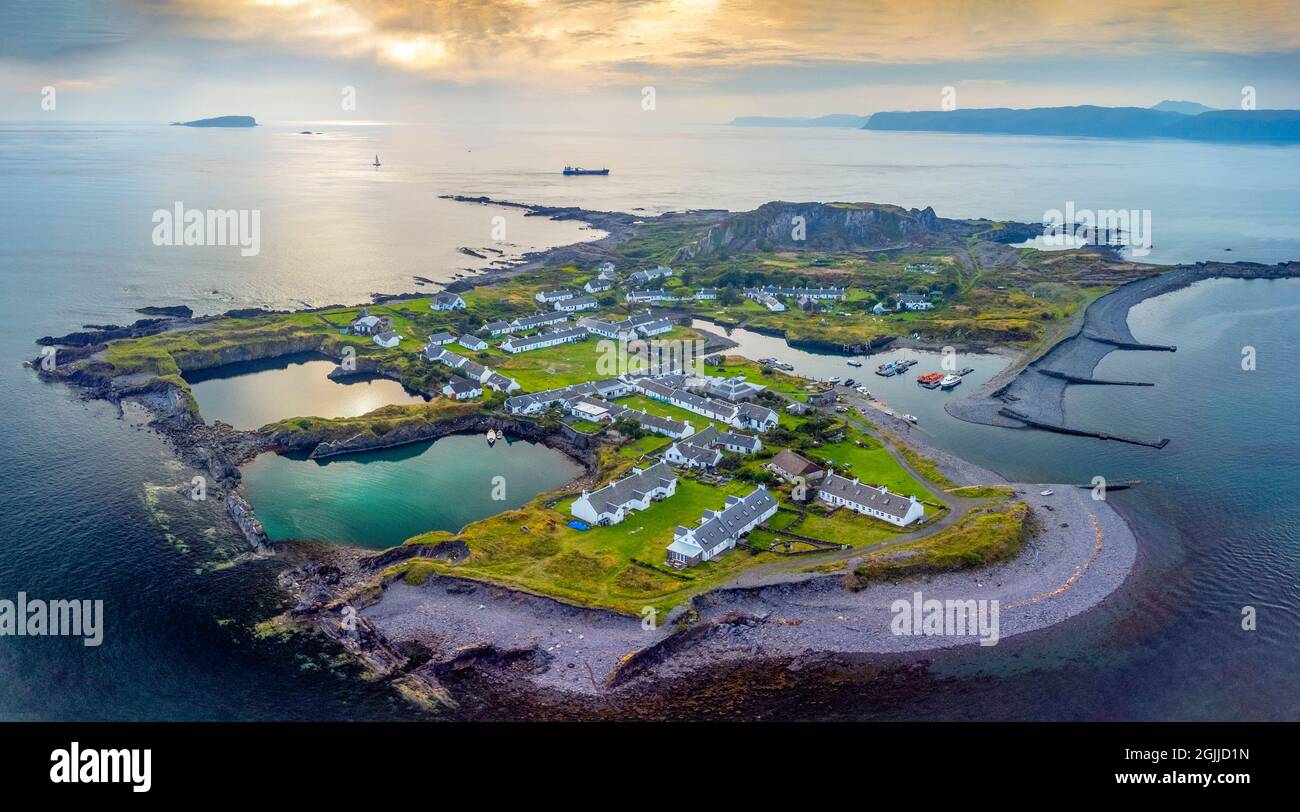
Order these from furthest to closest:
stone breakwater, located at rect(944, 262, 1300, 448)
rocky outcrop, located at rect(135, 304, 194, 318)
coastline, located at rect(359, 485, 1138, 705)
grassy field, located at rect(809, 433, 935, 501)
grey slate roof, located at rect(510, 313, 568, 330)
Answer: rocky outcrop, located at rect(135, 304, 194, 318) → grey slate roof, located at rect(510, 313, 568, 330) → stone breakwater, located at rect(944, 262, 1300, 448) → grassy field, located at rect(809, 433, 935, 501) → coastline, located at rect(359, 485, 1138, 705)

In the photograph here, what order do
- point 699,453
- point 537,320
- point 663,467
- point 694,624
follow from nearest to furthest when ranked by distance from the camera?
point 694,624 → point 663,467 → point 699,453 → point 537,320

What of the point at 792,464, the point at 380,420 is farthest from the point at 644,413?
the point at 380,420

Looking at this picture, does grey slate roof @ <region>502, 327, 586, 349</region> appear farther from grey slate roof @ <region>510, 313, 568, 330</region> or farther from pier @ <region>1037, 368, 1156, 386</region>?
pier @ <region>1037, 368, 1156, 386</region>

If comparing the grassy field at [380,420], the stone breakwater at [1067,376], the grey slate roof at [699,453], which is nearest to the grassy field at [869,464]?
the grey slate roof at [699,453]

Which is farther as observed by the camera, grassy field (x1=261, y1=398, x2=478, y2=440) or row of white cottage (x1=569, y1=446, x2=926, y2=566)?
grassy field (x1=261, y1=398, x2=478, y2=440)

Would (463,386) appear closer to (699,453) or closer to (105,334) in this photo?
(699,453)

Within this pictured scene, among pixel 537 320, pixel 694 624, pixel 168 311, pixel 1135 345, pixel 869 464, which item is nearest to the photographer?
pixel 694 624

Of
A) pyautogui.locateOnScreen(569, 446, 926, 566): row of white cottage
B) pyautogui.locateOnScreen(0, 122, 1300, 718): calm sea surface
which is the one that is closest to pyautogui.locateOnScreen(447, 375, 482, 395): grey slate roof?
pyautogui.locateOnScreen(0, 122, 1300, 718): calm sea surface
